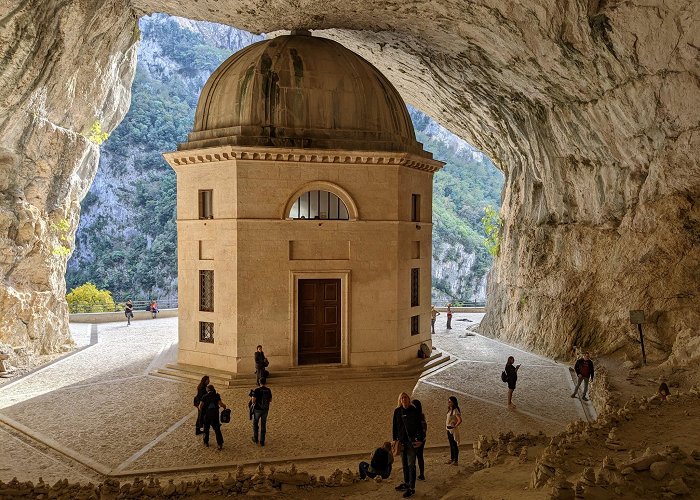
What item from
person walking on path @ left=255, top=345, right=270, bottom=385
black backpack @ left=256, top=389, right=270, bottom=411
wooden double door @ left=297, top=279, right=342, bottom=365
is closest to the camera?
black backpack @ left=256, top=389, right=270, bottom=411

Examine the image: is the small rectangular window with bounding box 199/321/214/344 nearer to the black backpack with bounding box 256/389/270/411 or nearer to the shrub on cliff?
the black backpack with bounding box 256/389/270/411

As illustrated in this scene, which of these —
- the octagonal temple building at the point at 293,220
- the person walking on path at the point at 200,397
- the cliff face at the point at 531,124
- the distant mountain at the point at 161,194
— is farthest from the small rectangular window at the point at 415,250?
the distant mountain at the point at 161,194

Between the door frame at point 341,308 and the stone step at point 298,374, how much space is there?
1.37 ft

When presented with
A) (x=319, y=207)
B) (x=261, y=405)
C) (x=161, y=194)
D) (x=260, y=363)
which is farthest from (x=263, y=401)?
(x=161, y=194)

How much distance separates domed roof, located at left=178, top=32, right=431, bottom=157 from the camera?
62.2ft

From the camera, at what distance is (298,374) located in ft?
59.9

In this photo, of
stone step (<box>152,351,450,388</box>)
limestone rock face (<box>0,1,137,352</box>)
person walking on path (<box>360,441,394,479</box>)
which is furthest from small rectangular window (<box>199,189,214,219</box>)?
person walking on path (<box>360,441,394,479</box>)

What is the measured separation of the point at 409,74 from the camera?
28.7m

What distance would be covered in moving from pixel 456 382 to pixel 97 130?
2042 centimetres

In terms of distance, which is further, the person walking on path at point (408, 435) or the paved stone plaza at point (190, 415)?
the paved stone plaza at point (190, 415)

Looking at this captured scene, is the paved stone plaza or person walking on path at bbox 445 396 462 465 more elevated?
person walking on path at bbox 445 396 462 465

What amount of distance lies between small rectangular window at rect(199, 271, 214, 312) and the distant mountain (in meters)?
49.5

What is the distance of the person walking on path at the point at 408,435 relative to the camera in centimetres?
961

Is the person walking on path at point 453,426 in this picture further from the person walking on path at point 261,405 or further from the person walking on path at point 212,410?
the person walking on path at point 212,410
